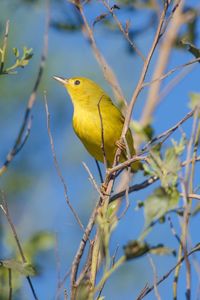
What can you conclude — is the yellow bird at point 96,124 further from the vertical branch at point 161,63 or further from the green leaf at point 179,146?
the green leaf at point 179,146

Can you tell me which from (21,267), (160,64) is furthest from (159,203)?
(160,64)

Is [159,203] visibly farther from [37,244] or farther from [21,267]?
[37,244]

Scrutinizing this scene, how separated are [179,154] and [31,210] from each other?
4.08 m

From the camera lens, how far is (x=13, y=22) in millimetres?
7277

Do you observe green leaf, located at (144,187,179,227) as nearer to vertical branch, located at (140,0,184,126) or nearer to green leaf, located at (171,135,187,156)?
green leaf, located at (171,135,187,156)

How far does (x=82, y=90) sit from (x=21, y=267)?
3.25 meters

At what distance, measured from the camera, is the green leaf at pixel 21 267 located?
2.06 metres

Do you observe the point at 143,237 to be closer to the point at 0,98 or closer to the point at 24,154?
the point at 24,154

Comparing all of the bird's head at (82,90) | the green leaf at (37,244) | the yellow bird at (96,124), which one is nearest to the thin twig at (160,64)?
the yellow bird at (96,124)

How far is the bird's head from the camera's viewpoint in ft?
16.6

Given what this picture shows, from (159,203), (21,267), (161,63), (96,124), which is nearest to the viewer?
(159,203)

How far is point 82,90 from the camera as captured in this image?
5.23m

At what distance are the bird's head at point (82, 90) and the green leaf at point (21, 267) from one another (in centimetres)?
290

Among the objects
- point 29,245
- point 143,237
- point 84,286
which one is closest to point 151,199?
point 143,237
